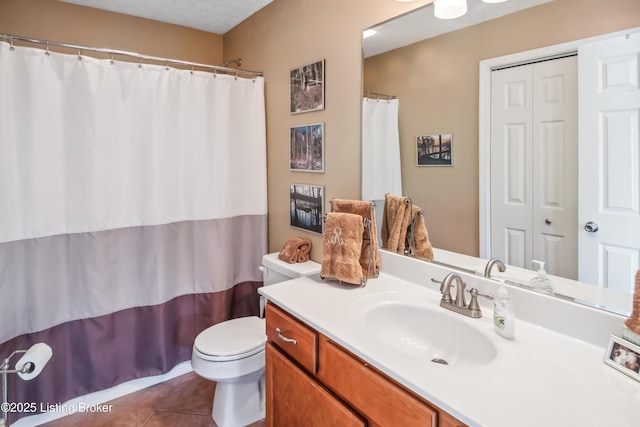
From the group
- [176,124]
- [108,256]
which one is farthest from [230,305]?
[176,124]

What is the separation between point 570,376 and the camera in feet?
3.02

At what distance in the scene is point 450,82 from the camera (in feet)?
4.82

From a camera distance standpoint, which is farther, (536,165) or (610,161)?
(536,165)

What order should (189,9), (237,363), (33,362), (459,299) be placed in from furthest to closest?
(189,9), (237,363), (459,299), (33,362)

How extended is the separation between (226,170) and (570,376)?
2.09 metres

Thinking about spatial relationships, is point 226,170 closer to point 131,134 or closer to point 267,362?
point 131,134

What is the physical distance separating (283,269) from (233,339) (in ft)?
1.50

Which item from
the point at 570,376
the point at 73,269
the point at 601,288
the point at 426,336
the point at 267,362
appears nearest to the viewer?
the point at 570,376

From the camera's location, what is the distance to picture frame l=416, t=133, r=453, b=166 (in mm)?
1492

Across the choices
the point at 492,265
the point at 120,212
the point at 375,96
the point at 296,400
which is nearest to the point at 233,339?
the point at 296,400

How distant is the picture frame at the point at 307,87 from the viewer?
2.01 meters

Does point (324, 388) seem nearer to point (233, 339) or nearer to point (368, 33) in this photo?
point (233, 339)

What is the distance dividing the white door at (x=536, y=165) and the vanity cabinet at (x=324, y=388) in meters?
0.69

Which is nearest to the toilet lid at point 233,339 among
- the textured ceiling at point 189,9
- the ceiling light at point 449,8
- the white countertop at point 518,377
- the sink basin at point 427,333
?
the white countertop at point 518,377
